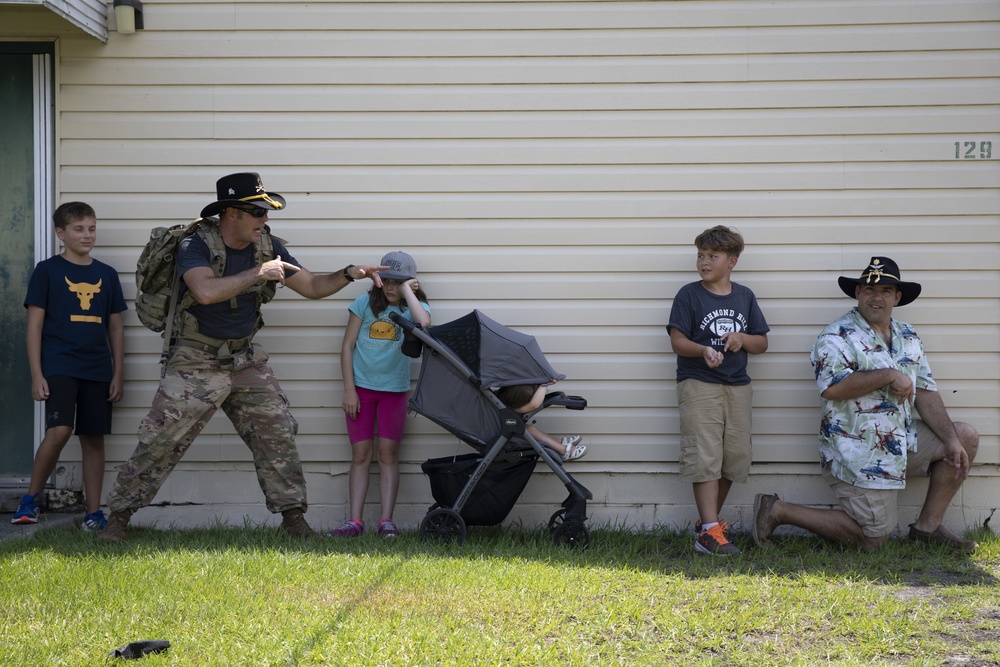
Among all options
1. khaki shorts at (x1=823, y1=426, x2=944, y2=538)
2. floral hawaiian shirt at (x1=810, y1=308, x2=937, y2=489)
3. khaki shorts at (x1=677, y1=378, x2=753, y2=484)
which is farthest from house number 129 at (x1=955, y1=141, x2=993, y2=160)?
khaki shorts at (x1=677, y1=378, x2=753, y2=484)

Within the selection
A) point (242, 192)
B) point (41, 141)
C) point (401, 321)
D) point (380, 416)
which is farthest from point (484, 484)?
point (41, 141)

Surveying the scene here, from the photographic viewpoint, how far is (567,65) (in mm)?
6258

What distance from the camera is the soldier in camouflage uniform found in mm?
5414

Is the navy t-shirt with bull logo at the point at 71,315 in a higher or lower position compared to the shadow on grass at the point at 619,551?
higher

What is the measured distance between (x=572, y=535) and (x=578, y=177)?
231 cm

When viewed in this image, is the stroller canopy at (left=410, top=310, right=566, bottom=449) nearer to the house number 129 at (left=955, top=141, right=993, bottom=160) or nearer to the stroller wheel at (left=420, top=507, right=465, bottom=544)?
the stroller wheel at (left=420, top=507, right=465, bottom=544)

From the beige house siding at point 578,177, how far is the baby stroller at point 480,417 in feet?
2.05

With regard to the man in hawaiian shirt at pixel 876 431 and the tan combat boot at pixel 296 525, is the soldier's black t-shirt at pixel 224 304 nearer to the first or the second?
the tan combat boot at pixel 296 525

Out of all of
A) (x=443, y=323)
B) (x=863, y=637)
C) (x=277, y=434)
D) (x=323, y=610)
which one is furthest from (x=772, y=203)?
(x=323, y=610)

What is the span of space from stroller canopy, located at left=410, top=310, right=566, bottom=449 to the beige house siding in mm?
649

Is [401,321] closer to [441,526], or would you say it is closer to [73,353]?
[441,526]

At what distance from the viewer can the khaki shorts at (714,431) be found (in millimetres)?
5828

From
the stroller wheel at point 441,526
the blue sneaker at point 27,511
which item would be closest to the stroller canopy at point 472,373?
A: the stroller wheel at point 441,526

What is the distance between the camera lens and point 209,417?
559 cm
